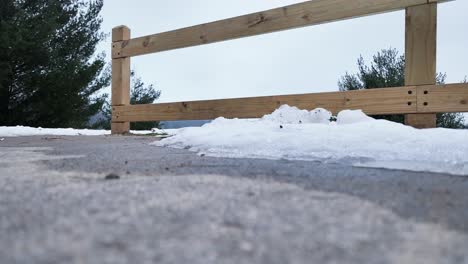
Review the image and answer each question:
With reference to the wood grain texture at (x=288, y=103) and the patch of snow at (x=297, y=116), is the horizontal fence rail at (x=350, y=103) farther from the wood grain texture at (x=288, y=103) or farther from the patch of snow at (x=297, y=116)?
the patch of snow at (x=297, y=116)

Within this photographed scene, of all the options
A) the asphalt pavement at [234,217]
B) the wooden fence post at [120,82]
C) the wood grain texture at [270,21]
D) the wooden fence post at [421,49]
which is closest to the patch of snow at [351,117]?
the wooden fence post at [421,49]

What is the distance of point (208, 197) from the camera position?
73 centimetres

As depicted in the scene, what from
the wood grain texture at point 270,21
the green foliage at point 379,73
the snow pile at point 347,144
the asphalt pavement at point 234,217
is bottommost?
the asphalt pavement at point 234,217

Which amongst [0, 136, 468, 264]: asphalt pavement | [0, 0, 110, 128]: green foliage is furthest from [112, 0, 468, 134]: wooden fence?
[0, 0, 110, 128]: green foliage

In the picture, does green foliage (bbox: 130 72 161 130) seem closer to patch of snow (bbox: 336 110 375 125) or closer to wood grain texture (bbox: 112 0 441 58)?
wood grain texture (bbox: 112 0 441 58)

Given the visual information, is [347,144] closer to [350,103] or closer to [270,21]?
[350,103]

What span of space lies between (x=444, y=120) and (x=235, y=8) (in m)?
3.95

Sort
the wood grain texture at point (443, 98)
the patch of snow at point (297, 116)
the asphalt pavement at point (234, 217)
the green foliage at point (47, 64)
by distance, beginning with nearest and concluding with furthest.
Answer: the asphalt pavement at point (234, 217) < the wood grain texture at point (443, 98) < the patch of snow at point (297, 116) < the green foliage at point (47, 64)

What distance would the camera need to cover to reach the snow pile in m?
1.17

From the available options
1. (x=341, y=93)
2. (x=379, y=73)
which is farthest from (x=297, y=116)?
(x=379, y=73)

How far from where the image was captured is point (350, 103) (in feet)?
7.47

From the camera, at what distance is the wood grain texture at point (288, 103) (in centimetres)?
218

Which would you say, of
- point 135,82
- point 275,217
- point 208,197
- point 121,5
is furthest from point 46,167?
point 135,82

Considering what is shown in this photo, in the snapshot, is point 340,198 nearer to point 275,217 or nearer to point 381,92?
point 275,217
